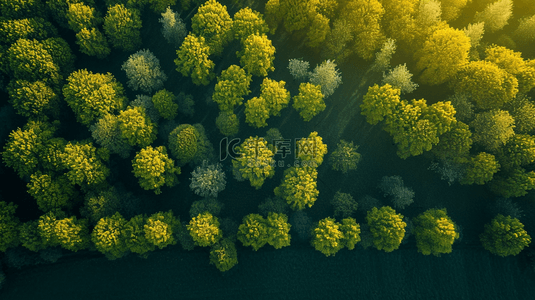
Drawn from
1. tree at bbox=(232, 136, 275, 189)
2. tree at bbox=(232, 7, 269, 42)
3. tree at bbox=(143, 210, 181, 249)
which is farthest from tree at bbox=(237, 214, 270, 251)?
tree at bbox=(232, 7, 269, 42)

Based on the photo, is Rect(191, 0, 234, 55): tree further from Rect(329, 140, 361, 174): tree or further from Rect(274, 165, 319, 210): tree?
Rect(329, 140, 361, 174): tree

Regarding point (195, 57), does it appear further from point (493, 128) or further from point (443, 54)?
point (493, 128)

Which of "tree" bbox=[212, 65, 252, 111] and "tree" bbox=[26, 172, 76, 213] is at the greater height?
"tree" bbox=[212, 65, 252, 111]

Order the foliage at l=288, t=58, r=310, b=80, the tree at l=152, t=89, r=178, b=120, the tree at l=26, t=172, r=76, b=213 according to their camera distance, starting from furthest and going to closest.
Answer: the foliage at l=288, t=58, r=310, b=80 → the tree at l=152, t=89, r=178, b=120 → the tree at l=26, t=172, r=76, b=213

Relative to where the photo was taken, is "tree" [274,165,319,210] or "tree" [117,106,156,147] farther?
"tree" [274,165,319,210]

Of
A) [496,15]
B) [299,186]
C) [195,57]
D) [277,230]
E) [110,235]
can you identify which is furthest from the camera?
[496,15]

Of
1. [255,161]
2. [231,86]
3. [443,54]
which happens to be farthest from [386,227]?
[231,86]

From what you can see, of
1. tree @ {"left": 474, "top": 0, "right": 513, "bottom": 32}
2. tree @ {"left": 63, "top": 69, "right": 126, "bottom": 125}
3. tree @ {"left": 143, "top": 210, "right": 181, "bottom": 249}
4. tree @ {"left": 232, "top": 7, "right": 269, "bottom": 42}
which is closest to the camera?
tree @ {"left": 143, "top": 210, "right": 181, "bottom": 249}
